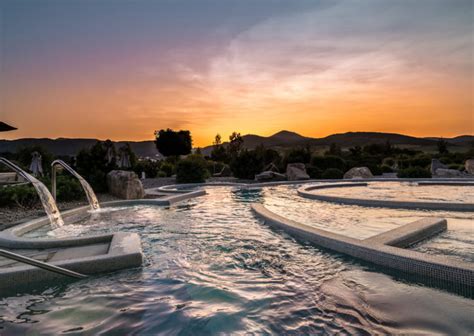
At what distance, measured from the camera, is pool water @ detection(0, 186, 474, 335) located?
2.87 meters

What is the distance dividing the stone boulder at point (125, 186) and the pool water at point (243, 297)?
18.4 feet

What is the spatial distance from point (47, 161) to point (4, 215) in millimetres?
17926

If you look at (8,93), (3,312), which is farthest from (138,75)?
(3,312)

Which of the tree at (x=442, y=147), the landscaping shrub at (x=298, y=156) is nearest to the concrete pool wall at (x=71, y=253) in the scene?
the landscaping shrub at (x=298, y=156)

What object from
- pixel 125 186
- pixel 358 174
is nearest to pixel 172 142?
pixel 358 174

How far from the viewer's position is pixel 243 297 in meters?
3.45

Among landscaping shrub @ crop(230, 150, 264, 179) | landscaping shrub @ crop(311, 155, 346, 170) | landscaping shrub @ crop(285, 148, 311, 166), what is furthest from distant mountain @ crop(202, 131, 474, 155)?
landscaping shrub @ crop(230, 150, 264, 179)

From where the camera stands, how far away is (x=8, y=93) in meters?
12.7

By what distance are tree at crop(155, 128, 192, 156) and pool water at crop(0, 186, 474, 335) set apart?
3761 centimetres

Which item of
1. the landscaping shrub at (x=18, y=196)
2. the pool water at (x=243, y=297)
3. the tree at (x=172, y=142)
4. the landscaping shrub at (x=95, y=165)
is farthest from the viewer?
the tree at (x=172, y=142)

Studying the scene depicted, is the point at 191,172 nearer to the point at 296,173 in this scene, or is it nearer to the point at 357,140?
the point at 296,173

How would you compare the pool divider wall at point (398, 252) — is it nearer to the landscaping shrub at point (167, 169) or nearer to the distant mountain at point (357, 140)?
the landscaping shrub at point (167, 169)

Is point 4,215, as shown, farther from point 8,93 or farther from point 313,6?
point 313,6

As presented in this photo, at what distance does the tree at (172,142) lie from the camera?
42.6m
